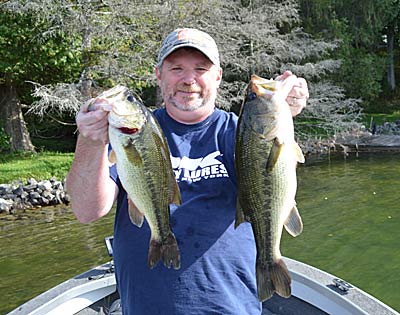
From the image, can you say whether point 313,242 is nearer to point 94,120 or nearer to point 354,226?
point 354,226

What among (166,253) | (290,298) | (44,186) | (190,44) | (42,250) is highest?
(190,44)

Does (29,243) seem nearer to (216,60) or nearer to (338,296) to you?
(338,296)

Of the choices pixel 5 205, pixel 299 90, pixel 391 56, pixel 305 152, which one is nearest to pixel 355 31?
pixel 391 56

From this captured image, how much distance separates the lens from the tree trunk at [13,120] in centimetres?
1819

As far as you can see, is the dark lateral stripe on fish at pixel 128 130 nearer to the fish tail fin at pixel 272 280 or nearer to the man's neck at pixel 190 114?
the man's neck at pixel 190 114

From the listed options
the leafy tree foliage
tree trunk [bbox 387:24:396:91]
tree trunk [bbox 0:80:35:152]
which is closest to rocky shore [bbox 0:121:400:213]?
the leafy tree foliage

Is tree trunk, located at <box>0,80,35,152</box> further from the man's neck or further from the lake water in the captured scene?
the man's neck

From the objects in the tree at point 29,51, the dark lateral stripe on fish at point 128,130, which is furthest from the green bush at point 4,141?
the dark lateral stripe on fish at point 128,130

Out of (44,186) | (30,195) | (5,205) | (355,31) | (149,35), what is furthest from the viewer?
(355,31)

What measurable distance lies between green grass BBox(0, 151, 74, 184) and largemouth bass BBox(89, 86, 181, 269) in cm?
1290

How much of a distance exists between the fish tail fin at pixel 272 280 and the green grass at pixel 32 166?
13056mm

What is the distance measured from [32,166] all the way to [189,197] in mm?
13798

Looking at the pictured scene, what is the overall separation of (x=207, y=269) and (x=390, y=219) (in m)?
10.6

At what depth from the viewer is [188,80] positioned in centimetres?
258
